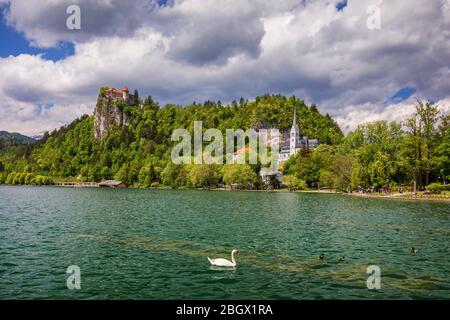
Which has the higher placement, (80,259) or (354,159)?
(354,159)

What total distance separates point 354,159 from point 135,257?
103162 mm

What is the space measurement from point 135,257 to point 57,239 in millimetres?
A: 10021

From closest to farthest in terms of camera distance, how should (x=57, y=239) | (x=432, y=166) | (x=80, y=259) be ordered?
(x=80, y=259)
(x=57, y=239)
(x=432, y=166)

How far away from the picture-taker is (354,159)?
118 meters

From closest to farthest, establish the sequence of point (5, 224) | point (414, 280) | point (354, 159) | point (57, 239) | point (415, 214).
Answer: point (414, 280)
point (57, 239)
point (5, 224)
point (415, 214)
point (354, 159)

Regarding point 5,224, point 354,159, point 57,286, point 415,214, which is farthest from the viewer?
point 354,159

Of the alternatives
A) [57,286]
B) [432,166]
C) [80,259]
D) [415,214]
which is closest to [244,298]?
[57,286]

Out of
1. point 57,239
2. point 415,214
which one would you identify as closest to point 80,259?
point 57,239

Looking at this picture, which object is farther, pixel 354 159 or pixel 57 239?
pixel 354 159

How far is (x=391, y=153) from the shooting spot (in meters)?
120

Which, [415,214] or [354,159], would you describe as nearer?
[415,214]
